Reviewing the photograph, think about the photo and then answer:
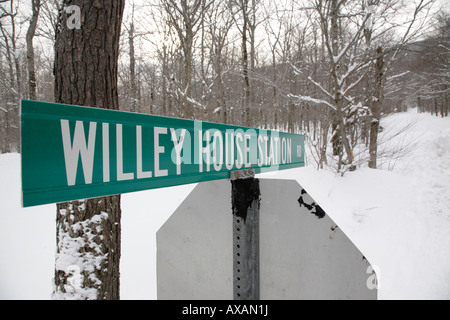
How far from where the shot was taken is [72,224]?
6.82 ft

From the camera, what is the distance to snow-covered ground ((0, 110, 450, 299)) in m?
3.44

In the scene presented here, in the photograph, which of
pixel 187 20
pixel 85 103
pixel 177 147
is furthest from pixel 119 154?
pixel 187 20

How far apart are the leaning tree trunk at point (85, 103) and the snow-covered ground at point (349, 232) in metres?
1.22

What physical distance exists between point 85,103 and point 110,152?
1.67m

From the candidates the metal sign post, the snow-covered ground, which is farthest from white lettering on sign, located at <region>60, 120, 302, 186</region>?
the snow-covered ground

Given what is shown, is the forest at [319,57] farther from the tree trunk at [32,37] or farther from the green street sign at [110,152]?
the green street sign at [110,152]

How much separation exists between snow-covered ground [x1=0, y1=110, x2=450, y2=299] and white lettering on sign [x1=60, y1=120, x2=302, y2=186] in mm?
671

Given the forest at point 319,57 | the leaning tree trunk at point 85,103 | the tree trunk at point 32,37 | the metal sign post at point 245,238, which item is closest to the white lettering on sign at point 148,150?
the metal sign post at point 245,238

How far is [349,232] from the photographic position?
4.71 meters

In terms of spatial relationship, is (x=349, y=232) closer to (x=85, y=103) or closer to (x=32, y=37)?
(x=85, y=103)
